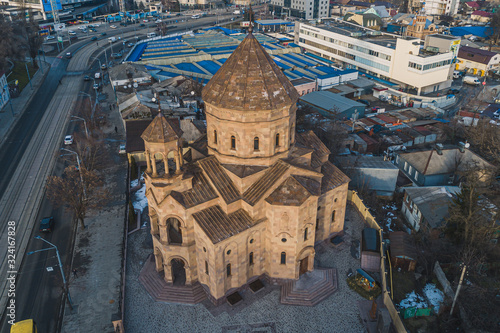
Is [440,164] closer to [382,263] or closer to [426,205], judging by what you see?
[426,205]

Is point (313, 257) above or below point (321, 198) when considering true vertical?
below

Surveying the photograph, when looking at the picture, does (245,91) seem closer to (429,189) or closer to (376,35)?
(429,189)

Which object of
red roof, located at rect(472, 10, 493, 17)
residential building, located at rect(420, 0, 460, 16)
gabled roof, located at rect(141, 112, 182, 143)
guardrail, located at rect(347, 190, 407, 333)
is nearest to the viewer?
guardrail, located at rect(347, 190, 407, 333)

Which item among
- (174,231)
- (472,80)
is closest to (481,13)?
(472,80)

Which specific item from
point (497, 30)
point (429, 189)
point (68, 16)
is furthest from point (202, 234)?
point (68, 16)

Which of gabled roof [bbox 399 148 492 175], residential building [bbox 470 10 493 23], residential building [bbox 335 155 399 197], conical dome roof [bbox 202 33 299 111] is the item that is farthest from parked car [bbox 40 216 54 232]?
residential building [bbox 470 10 493 23]

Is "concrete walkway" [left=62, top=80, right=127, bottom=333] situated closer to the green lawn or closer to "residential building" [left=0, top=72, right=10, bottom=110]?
"residential building" [left=0, top=72, right=10, bottom=110]
